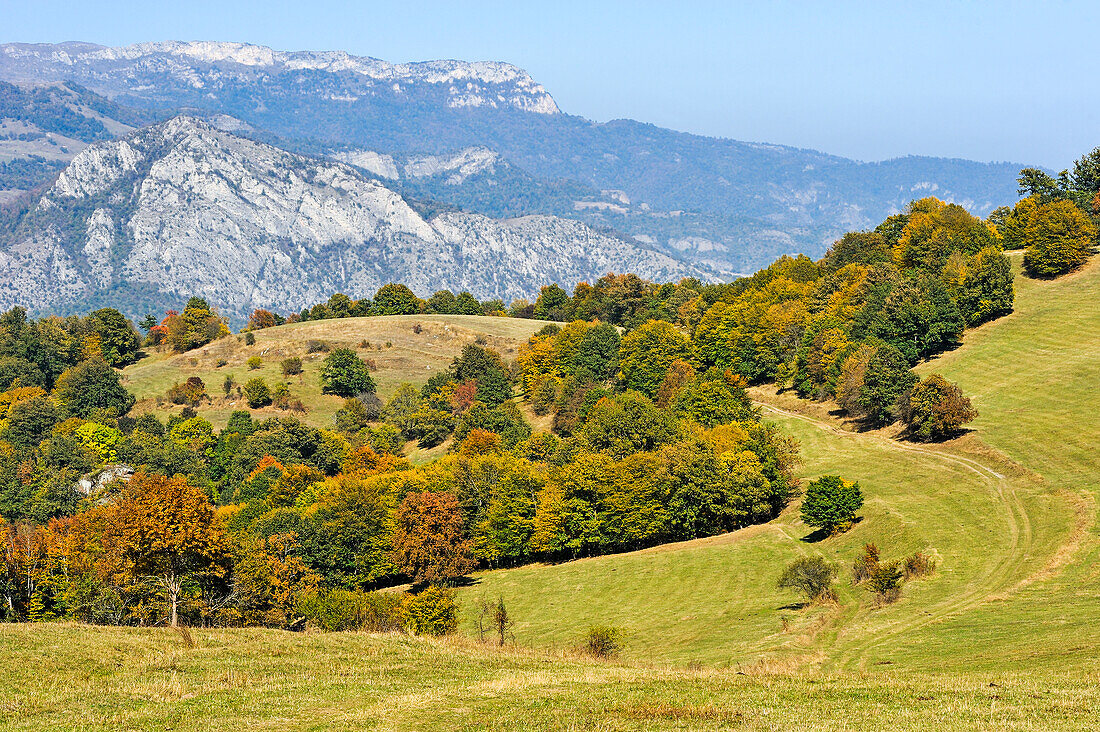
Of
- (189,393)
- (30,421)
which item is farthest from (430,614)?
(30,421)

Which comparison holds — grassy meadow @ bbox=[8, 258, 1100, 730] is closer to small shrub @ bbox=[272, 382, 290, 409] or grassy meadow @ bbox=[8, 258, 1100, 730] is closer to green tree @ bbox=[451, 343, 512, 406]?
green tree @ bbox=[451, 343, 512, 406]

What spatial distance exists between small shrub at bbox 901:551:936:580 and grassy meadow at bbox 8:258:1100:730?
77 cm

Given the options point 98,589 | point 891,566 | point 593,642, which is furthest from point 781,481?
point 98,589

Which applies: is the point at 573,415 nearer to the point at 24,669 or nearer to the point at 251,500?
the point at 251,500

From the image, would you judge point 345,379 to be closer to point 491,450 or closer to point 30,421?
point 30,421

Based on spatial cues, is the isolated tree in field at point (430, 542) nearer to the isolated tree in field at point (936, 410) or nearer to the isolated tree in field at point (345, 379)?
the isolated tree in field at point (936, 410)

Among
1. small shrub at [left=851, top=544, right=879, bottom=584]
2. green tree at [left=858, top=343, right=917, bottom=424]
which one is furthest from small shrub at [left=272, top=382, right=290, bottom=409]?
small shrub at [left=851, top=544, right=879, bottom=584]

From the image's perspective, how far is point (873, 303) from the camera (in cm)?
13812

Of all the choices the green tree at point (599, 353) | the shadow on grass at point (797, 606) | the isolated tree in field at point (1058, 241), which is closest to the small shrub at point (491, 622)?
the shadow on grass at point (797, 606)

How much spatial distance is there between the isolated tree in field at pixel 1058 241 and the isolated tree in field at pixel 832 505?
81.9 m

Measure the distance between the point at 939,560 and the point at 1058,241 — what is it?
96206 mm

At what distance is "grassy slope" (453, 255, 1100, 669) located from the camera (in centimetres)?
5053

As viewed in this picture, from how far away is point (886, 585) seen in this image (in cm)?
6156

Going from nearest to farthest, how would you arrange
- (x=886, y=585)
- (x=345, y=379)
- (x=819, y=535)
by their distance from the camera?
1. (x=886, y=585)
2. (x=819, y=535)
3. (x=345, y=379)
